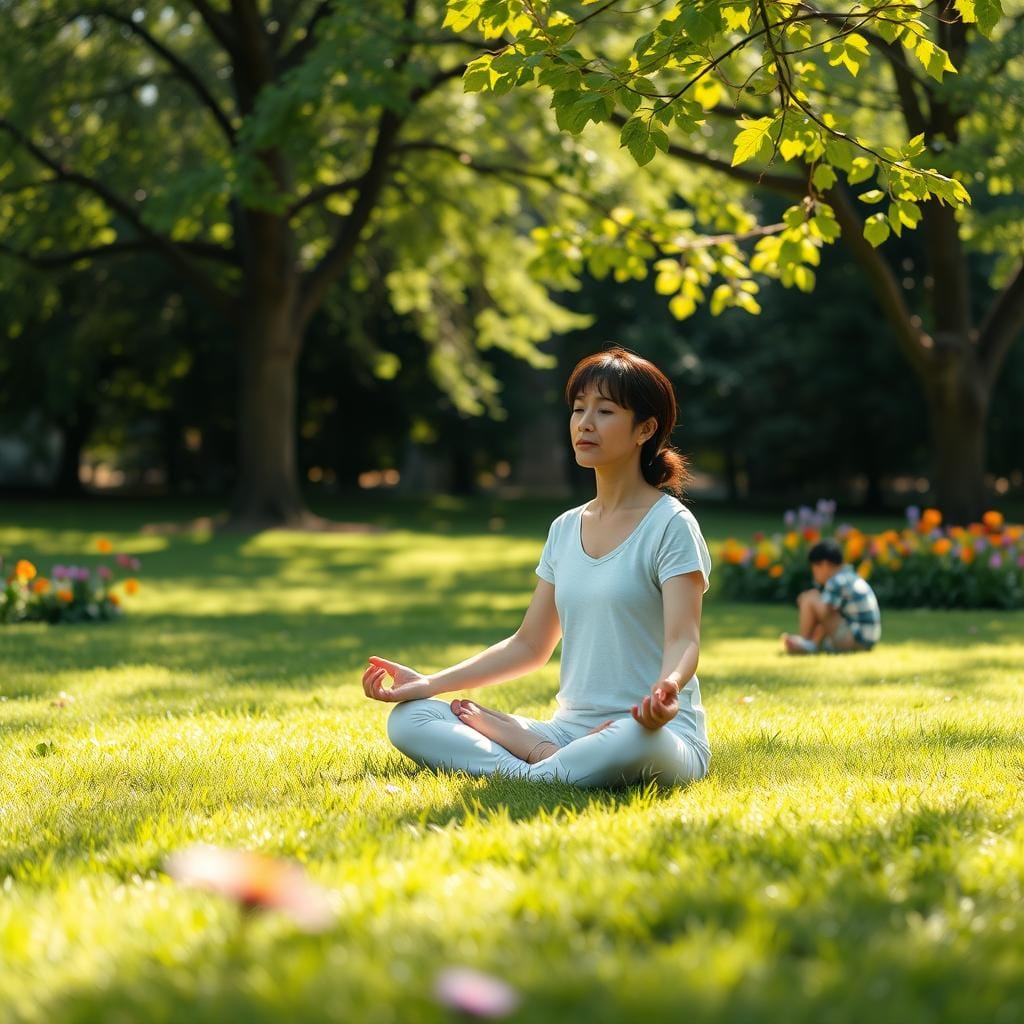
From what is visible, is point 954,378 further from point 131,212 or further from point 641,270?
point 131,212

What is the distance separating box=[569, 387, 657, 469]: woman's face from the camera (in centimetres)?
441

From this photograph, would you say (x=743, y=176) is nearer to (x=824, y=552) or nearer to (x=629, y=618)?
(x=824, y=552)

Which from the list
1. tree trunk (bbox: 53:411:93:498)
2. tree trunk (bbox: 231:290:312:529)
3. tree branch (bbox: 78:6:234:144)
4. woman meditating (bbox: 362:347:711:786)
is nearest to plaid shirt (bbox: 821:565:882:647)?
woman meditating (bbox: 362:347:711:786)

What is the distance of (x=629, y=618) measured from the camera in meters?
4.46

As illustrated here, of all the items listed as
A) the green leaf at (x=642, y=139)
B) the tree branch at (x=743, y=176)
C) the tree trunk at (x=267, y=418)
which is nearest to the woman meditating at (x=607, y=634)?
the green leaf at (x=642, y=139)

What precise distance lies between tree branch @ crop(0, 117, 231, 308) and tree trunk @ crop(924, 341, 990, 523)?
11323 mm

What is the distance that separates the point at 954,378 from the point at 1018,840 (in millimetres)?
12727

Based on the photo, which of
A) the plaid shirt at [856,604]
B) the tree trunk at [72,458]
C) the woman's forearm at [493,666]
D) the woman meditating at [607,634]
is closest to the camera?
the woman meditating at [607,634]

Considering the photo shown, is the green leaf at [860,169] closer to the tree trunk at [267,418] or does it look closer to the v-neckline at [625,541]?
the v-neckline at [625,541]

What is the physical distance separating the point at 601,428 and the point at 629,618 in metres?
0.65

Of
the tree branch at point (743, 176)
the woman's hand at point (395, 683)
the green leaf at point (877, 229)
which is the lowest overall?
the woman's hand at point (395, 683)

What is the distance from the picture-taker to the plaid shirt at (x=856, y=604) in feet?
29.1

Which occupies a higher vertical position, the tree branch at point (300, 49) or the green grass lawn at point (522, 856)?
the tree branch at point (300, 49)

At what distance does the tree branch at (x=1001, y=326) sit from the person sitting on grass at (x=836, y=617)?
24.0ft
